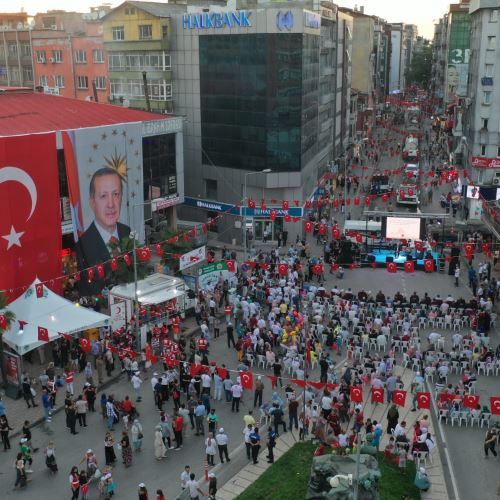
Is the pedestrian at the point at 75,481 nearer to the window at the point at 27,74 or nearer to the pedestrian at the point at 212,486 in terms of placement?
the pedestrian at the point at 212,486

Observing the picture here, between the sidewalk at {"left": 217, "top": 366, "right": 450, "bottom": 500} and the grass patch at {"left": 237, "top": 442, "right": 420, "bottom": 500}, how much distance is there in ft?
0.97

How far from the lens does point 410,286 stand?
38438mm

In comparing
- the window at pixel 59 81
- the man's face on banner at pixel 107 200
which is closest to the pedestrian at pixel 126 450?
the man's face on banner at pixel 107 200

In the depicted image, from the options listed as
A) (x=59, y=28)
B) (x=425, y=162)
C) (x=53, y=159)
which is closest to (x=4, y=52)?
(x=59, y=28)

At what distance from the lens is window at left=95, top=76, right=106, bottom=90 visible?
62.8m

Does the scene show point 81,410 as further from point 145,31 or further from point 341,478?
point 145,31

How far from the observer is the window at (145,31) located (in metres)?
50.4

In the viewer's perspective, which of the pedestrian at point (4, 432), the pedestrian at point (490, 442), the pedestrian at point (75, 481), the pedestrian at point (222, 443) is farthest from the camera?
the pedestrian at point (4, 432)

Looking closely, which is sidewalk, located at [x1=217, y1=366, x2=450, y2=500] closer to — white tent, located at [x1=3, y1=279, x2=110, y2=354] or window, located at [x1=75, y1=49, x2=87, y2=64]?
white tent, located at [x1=3, y1=279, x2=110, y2=354]

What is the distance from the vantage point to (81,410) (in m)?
22.6

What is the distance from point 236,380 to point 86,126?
1982 cm

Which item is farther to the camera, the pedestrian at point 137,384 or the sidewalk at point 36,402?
the pedestrian at point 137,384

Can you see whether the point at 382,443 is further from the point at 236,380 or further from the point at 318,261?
the point at 318,261

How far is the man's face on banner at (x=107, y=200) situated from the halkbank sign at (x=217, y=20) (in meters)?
15.7
